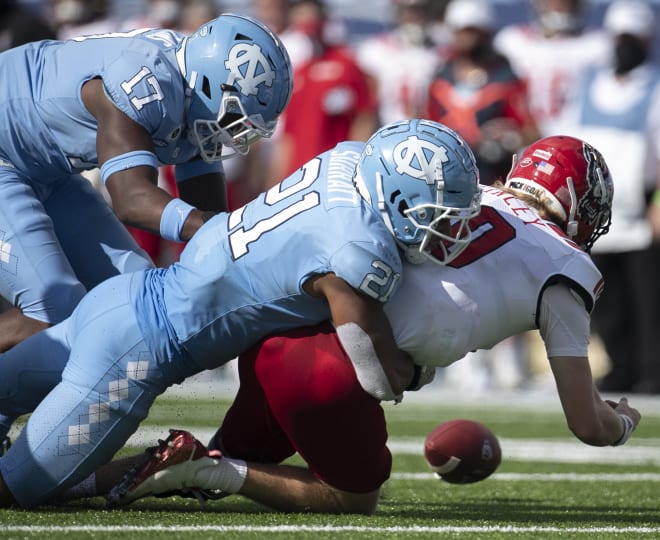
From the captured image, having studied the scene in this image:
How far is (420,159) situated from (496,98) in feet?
16.8

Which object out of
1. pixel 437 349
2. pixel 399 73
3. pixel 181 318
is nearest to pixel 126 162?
pixel 181 318

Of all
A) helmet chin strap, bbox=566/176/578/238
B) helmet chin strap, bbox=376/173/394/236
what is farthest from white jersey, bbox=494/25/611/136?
helmet chin strap, bbox=376/173/394/236

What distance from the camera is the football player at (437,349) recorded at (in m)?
3.93

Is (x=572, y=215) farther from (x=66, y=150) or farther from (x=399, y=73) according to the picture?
(x=399, y=73)

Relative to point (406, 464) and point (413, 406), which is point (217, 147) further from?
point (413, 406)

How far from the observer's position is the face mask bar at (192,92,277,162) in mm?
4648

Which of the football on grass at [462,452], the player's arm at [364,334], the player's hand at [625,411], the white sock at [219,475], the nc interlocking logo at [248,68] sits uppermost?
the nc interlocking logo at [248,68]

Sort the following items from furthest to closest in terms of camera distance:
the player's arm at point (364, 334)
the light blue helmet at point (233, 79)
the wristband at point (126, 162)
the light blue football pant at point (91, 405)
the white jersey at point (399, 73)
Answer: the white jersey at point (399, 73), the light blue helmet at point (233, 79), the wristband at point (126, 162), the light blue football pant at point (91, 405), the player's arm at point (364, 334)

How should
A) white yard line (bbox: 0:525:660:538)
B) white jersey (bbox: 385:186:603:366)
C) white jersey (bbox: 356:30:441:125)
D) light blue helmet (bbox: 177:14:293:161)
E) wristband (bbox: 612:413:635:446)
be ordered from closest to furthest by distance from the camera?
white yard line (bbox: 0:525:660:538)
white jersey (bbox: 385:186:603:366)
wristband (bbox: 612:413:635:446)
light blue helmet (bbox: 177:14:293:161)
white jersey (bbox: 356:30:441:125)

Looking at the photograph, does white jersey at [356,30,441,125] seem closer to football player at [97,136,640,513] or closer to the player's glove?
football player at [97,136,640,513]

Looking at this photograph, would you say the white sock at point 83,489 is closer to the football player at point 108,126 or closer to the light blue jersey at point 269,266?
the football player at point 108,126

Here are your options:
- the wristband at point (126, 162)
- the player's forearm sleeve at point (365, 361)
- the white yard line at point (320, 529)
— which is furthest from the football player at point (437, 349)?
the wristband at point (126, 162)

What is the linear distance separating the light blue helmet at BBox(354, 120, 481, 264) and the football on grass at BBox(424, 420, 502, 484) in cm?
89

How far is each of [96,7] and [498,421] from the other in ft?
15.2
